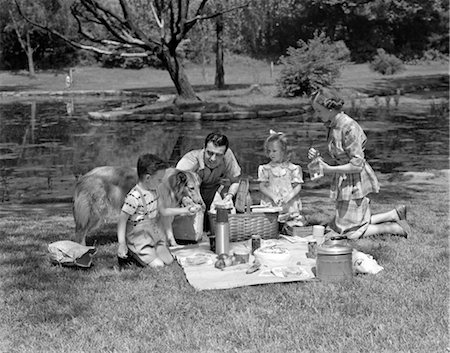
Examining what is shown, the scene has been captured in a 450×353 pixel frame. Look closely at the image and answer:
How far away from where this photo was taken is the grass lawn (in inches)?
162

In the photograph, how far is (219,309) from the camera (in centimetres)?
471

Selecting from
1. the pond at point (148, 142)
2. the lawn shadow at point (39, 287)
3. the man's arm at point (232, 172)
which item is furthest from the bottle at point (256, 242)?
the pond at point (148, 142)

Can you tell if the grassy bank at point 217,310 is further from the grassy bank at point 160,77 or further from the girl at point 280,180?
the grassy bank at point 160,77

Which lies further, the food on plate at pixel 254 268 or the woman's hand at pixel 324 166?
the woman's hand at pixel 324 166

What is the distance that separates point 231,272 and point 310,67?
21436 mm

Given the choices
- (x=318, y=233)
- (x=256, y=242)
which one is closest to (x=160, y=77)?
(x=318, y=233)

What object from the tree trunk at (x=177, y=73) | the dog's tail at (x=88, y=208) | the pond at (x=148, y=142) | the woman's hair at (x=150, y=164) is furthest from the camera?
the tree trunk at (x=177, y=73)

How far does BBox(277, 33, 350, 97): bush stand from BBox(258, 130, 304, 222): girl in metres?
19.1

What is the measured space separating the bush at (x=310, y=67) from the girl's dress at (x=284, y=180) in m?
19.2

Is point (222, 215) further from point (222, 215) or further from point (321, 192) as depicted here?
point (321, 192)

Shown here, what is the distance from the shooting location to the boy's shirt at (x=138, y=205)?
18.7ft

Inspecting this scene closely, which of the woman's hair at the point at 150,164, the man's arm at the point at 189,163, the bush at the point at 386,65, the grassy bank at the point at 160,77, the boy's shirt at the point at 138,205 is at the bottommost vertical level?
the grassy bank at the point at 160,77

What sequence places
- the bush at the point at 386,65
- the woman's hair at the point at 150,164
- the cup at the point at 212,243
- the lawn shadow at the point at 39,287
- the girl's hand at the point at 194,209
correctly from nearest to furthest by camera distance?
the lawn shadow at the point at 39,287 → the woman's hair at the point at 150,164 → the girl's hand at the point at 194,209 → the cup at the point at 212,243 → the bush at the point at 386,65

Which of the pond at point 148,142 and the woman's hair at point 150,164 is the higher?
the woman's hair at point 150,164
